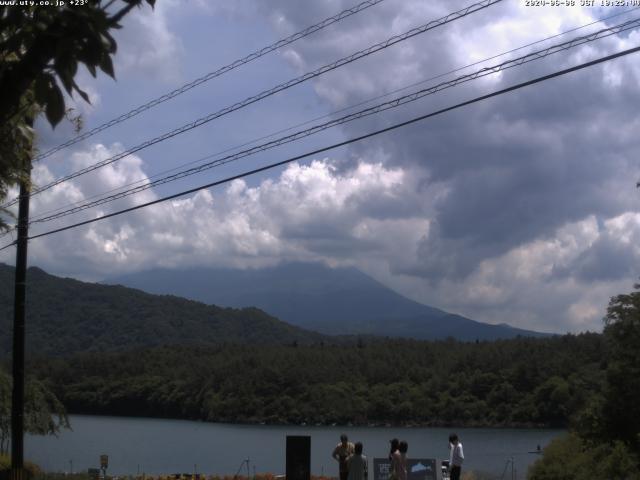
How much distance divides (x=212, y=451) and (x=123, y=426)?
26.6m

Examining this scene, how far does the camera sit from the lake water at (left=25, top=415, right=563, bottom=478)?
45.3 metres

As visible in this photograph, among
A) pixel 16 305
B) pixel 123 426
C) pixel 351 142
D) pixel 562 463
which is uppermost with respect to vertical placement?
pixel 351 142

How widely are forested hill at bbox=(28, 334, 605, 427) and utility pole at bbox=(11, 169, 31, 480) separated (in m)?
55.5

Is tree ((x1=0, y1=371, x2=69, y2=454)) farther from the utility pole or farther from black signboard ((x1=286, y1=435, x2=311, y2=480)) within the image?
black signboard ((x1=286, y1=435, x2=311, y2=480))

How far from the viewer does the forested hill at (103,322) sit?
170 meters

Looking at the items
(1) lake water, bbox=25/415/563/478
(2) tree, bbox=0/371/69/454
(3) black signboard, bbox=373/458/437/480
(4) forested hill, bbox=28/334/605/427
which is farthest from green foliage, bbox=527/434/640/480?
Answer: (4) forested hill, bbox=28/334/605/427

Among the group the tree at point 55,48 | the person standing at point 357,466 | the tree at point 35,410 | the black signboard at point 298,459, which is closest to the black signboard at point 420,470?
the black signboard at point 298,459

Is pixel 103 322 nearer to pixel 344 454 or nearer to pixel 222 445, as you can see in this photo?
pixel 222 445

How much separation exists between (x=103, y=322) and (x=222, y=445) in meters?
125

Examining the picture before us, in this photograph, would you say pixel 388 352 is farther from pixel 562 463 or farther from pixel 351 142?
pixel 351 142

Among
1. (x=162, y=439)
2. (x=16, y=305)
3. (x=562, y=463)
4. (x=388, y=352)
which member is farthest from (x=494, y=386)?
(x=16, y=305)

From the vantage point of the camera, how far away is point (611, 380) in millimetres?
24156

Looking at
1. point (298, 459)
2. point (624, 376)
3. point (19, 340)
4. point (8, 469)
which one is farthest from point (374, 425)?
point (298, 459)

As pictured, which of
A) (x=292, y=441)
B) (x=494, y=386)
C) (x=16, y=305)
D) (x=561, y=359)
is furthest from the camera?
(x=494, y=386)
